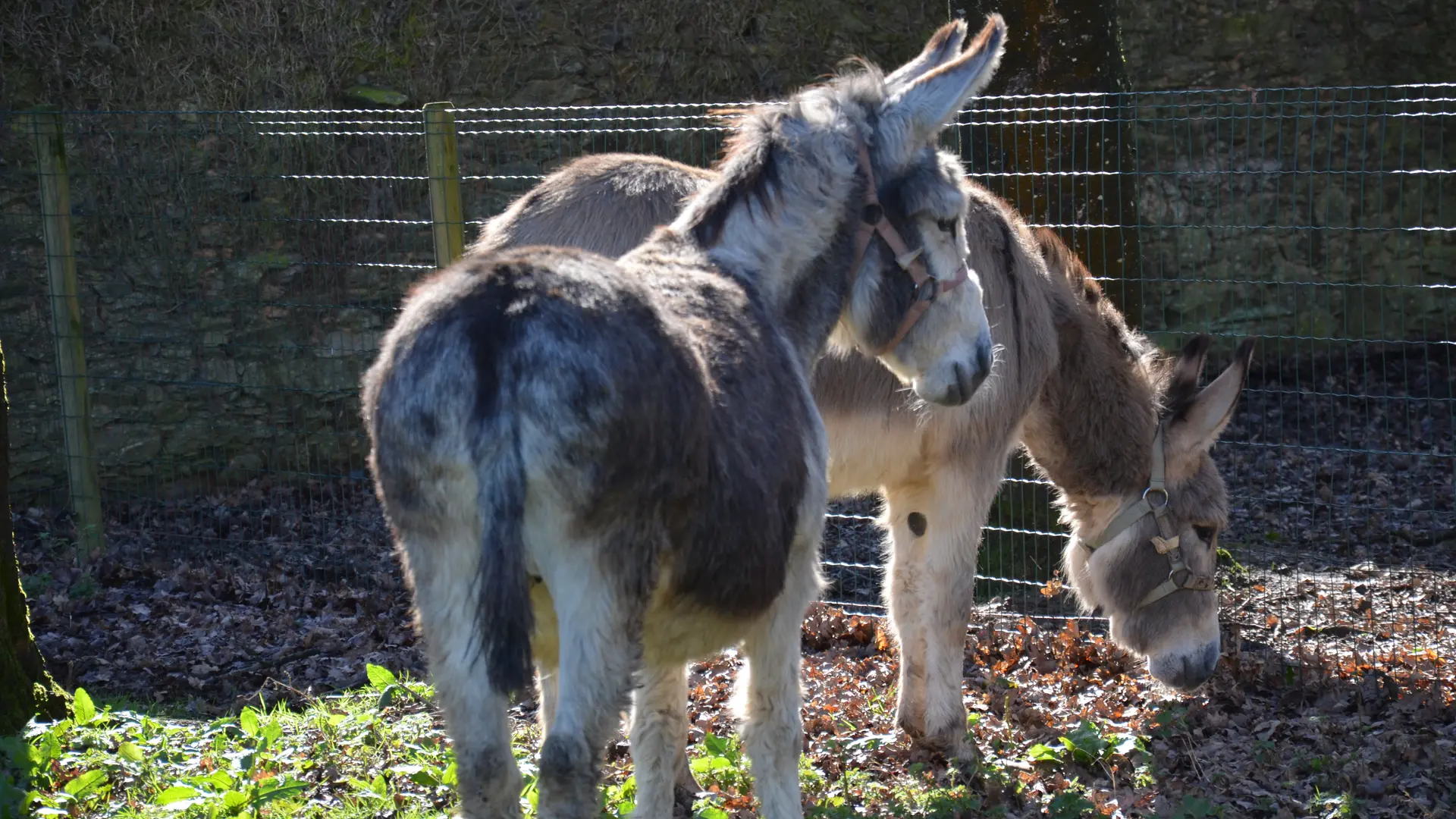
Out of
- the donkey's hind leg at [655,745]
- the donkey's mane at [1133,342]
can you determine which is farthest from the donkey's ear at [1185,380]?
the donkey's hind leg at [655,745]

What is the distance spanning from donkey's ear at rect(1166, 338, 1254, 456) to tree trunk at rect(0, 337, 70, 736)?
3774 millimetres

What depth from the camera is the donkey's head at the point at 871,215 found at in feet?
10.5

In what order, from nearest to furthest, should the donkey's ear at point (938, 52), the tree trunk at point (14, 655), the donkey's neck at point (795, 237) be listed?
the donkey's neck at point (795, 237)
the donkey's ear at point (938, 52)
the tree trunk at point (14, 655)

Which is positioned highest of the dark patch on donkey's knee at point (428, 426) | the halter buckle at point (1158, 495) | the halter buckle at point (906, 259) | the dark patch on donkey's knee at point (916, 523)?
the halter buckle at point (906, 259)

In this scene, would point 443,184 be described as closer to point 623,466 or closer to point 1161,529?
point 1161,529

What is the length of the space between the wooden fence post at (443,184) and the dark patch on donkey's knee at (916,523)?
2.45 metres

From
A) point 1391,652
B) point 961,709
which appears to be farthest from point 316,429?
point 1391,652

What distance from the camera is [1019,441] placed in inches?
188

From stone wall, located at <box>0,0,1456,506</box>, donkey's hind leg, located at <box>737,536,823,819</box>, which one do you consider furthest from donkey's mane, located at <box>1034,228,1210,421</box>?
stone wall, located at <box>0,0,1456,506</box>

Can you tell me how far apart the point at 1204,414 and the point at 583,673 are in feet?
9.94

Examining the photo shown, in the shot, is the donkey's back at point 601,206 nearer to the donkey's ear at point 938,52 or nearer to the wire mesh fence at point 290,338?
the donkey's ear at point 938,52

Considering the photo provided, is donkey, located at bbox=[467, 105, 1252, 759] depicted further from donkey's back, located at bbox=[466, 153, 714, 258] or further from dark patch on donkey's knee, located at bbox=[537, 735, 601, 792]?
dark patch on donkey's knee, located at bbox=[537, 735, 601, 792]

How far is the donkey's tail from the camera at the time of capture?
7.12ft

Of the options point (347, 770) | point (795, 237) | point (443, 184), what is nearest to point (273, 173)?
point (443, 184)
